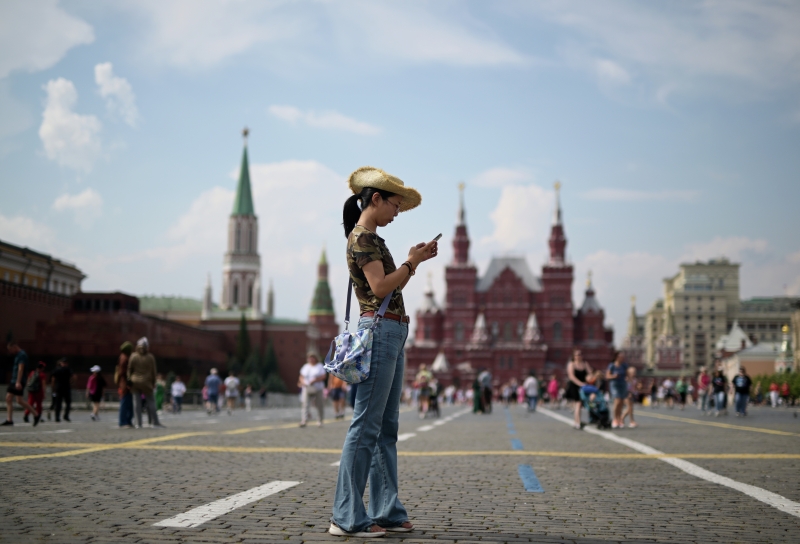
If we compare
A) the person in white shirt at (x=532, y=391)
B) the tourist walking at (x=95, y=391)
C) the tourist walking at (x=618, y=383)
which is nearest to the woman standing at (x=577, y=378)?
the tourist walking at (x=618, y=383)

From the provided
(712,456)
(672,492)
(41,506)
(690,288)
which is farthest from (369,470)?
(690,288)

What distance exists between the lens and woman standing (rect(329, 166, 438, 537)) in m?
4.99

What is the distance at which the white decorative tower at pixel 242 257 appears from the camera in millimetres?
145500

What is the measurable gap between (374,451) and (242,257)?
471 ft

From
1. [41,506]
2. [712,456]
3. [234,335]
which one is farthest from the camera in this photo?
[234,335]

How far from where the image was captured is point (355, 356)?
197 inches

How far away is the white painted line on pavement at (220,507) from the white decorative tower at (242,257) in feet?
455

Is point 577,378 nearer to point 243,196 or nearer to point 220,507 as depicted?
point 220,507

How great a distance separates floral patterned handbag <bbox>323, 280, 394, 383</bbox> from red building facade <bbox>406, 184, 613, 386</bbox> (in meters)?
110

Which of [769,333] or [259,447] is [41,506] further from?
[769,333]

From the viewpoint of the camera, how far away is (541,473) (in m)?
8.77

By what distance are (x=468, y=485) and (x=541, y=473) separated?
4.45 ft

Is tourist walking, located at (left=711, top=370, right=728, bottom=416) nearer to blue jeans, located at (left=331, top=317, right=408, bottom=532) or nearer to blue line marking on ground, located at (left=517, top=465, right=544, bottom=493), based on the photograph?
blue line marking on ground, located at (left=517, top=465, right=544, bottom=493)

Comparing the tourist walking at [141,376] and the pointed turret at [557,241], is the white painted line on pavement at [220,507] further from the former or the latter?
the pointed turret at [557,241]
